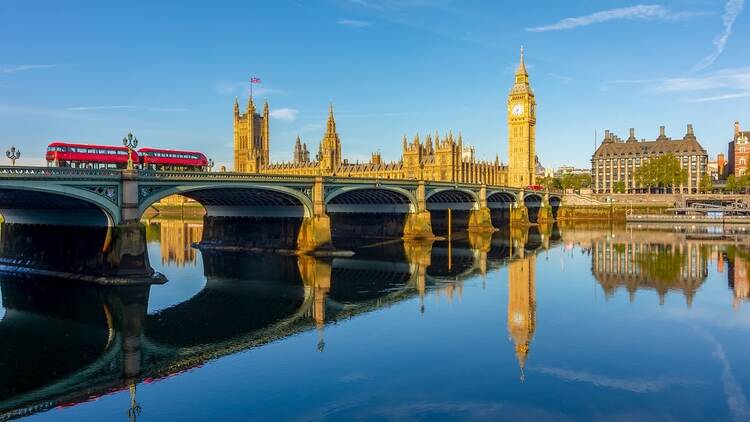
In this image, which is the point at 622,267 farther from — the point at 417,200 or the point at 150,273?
the point at 150,273

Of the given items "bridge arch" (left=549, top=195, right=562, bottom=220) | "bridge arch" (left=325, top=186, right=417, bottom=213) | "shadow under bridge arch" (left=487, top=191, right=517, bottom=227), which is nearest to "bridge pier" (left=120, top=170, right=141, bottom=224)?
"bridge arch" (left=325, top=186, right=417, bottom=213)

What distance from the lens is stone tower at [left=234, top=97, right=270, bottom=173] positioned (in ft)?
598

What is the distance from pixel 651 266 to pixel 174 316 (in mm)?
41608

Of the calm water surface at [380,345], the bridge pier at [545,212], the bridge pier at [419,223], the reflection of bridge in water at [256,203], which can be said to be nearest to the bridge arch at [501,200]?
the reflection of bridge in water at [256,203]

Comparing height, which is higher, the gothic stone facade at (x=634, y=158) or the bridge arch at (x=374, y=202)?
the gothic stone facade at (x=634, y=158)

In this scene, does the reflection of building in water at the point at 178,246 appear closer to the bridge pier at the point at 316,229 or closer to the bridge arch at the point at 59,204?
the bridge pier at the point at 316,229

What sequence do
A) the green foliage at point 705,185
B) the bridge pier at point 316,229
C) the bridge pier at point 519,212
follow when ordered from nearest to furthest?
the bridge pier at point 316,229 → the bridge pier at point 519,212 → the green foliage at point 705,185

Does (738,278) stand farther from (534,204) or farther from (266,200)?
(534,204)

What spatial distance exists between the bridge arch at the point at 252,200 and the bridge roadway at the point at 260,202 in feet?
0.31

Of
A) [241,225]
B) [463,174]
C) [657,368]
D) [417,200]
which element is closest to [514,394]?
[657,368]

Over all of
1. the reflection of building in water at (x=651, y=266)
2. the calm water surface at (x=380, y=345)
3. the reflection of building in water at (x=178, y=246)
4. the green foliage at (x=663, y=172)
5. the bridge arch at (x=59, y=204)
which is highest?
the green foliage at (x=663, y=172)

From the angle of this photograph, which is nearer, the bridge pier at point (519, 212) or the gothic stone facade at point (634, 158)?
the bridge pier at point (519, 212)

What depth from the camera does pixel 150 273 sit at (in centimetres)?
4144

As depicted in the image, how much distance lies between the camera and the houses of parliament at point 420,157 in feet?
483
